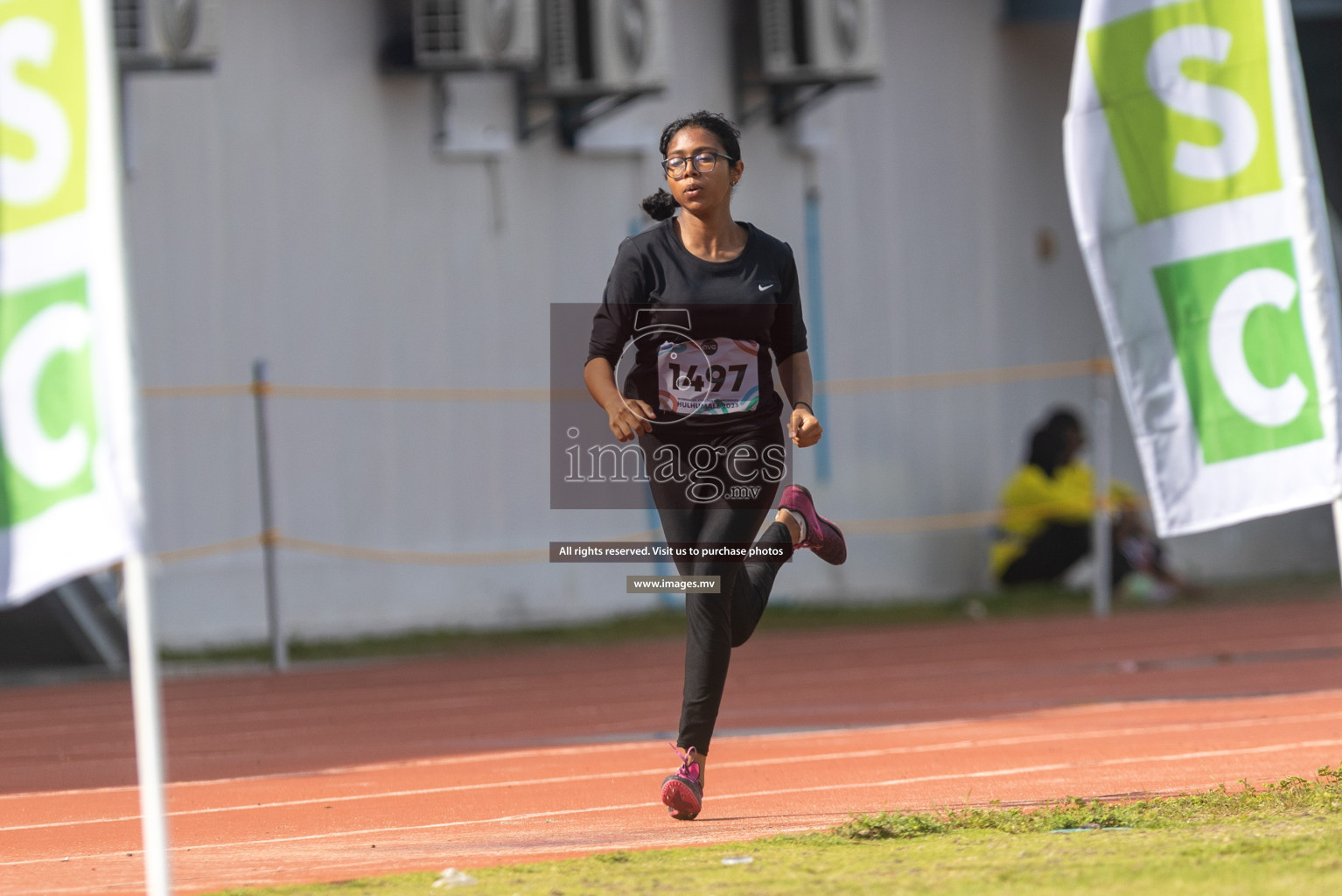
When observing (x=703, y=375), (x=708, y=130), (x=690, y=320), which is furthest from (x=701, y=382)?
(x=708, y=130)

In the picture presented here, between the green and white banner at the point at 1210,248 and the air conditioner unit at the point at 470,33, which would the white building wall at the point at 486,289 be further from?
the green and white banner at the point at 1210,248

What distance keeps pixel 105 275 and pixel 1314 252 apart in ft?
10.4

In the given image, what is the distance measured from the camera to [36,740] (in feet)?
26.7

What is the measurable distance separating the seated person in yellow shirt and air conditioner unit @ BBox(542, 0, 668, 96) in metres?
4.06

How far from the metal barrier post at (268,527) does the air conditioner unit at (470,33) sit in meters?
2.74

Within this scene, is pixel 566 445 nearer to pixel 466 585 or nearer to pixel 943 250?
pixel 466 585

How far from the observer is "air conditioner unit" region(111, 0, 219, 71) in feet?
36.5

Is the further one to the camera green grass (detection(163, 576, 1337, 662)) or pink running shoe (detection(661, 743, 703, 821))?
green grass (detection(163, 576, 1337, 662))

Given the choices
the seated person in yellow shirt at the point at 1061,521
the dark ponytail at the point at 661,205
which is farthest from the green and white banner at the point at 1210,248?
the seated person in yellow shirt at the point at 1061,521

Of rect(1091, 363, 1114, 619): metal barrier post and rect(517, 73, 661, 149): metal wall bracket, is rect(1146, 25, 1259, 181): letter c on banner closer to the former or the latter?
rect(1091, 363, 1114, 619): metal barrier post

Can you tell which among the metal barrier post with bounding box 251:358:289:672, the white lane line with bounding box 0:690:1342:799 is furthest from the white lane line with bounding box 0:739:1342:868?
the metal barrier post with bounding box 251:358:289:672

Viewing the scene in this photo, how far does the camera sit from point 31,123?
12.4 ft

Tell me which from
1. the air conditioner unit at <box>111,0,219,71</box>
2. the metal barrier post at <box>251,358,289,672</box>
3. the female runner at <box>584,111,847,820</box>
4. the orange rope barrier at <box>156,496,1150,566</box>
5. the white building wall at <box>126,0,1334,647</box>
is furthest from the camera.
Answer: the white building wall at <box>126,0,1334,647</box>

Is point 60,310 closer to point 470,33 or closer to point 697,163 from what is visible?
point 697,163
